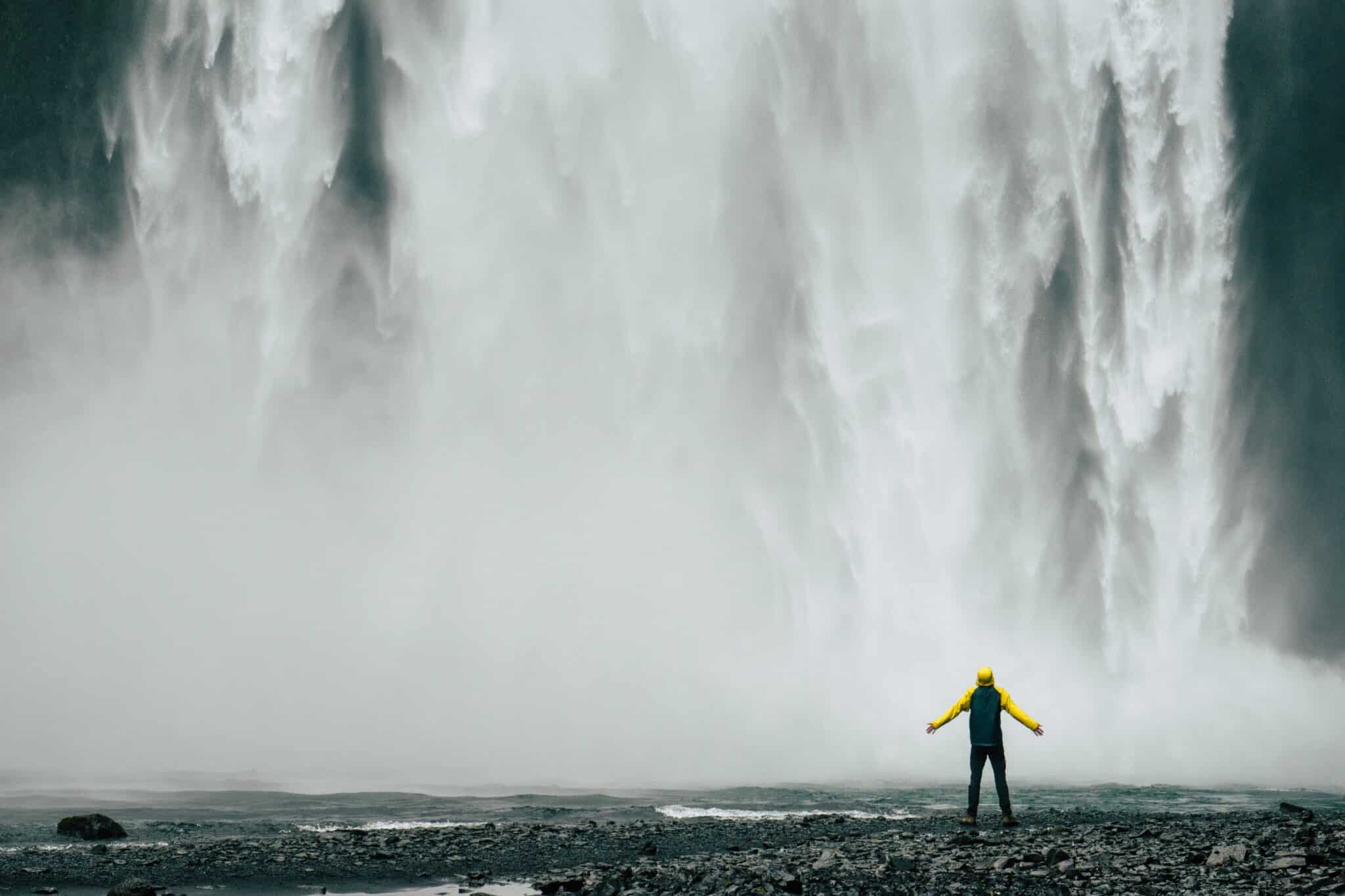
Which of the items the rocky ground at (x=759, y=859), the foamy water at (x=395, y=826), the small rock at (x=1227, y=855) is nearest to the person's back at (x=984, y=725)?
the rocky ground at (x=759, y=859)

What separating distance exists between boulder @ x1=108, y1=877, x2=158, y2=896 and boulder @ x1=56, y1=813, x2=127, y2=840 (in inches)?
158

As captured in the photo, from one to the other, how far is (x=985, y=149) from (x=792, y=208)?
6668mm

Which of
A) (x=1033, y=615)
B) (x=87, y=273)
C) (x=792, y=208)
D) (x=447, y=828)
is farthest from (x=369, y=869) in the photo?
(x=87, y=273)

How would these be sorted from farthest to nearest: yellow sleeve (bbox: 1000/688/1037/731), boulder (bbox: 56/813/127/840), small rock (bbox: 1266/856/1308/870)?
1. yellow sleeve (bbox: 1000/688/1037/731)
2. boulder (bbox: 56/813/127/840)
3. small rock (bbox: 1266/856/1308/870)

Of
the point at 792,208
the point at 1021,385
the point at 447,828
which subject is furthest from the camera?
the point at 792,208

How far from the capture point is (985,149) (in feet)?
133

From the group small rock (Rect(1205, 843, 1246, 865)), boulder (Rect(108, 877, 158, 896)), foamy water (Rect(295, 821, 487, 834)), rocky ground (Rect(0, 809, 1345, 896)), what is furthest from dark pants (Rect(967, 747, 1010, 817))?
boulder (Rect(108, 877, 158, 896))

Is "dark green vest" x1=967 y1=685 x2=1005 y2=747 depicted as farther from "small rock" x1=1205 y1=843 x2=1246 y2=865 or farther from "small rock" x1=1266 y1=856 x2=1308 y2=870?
"small rock" x1=1266 y1=856 x2=1308 y2=870

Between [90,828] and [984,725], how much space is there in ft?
39.1

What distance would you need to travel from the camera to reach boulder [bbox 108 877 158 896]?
11688mm

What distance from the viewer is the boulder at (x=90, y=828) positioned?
621 inches

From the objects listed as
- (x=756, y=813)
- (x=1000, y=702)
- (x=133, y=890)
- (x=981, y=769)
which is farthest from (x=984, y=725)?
(x=133, y=890)

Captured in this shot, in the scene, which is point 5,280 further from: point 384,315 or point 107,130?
point 384,315

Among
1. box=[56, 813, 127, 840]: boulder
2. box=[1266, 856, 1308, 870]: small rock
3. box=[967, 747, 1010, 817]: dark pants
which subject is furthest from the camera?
box=[967, 747, 1010, 817]: dark pants
